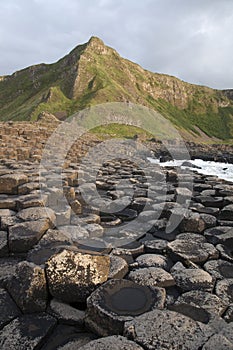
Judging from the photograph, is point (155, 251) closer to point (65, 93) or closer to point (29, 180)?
point (29, 180)

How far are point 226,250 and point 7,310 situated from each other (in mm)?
2633

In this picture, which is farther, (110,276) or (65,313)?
(110,276)

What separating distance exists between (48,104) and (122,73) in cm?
4270

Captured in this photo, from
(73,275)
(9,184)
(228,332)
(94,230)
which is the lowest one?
(228,332)

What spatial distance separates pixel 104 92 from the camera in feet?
233

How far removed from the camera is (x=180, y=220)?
434 centimetres

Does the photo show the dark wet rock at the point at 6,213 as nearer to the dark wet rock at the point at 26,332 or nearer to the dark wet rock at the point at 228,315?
the dark wet rock at the point at 26,332

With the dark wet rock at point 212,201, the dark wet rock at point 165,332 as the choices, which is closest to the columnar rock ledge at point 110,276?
the dark wet rock at point 165,332

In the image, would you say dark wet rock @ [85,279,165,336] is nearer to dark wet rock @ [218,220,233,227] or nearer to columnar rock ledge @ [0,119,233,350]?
columnar rock ledge @ [0,119,233,350]

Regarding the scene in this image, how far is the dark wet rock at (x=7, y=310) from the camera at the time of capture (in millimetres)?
2037

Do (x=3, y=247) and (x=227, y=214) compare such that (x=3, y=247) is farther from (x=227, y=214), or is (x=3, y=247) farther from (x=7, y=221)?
(x=227, y=214)

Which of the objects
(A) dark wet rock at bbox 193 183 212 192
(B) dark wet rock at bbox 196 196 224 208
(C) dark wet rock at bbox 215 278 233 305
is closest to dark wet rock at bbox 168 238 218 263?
(C) dark wet rock at bbox 215 278 233 305

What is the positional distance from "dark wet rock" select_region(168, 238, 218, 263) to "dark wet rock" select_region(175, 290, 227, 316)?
0.71 metres

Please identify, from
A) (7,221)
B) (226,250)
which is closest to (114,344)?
(226,250)
